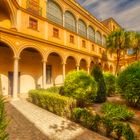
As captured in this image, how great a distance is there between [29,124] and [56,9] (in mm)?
16722

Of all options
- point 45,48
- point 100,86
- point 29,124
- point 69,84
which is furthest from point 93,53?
point 29,124

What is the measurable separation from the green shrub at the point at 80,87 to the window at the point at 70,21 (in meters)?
12.5

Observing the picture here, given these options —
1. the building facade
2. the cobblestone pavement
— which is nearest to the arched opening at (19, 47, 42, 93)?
the building facade

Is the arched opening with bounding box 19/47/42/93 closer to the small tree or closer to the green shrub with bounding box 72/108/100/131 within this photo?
the green shrub with bounding box 72/108/100/131

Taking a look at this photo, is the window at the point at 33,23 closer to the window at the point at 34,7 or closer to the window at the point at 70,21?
the window at the point at 34,7

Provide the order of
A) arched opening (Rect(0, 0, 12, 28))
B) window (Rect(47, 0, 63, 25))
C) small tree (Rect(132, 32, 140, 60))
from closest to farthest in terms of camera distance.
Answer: arched opening (Rect(0, 0, 12, 28)) → window (Rect(47, 0, 63, 25)) → small tree (Rect(132, 32, 140, 60))

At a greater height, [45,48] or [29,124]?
[45,48]

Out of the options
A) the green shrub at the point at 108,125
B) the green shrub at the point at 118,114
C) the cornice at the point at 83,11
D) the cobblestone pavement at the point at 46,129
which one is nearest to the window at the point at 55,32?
the cornice at the point at 83,11

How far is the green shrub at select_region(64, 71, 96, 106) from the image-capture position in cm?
1061

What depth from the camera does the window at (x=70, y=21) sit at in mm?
21750

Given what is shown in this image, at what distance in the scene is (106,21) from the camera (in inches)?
1479

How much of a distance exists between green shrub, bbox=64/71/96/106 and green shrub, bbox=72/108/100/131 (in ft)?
8.95

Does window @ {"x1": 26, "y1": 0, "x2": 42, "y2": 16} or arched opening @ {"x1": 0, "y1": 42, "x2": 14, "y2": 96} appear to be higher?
window @ {"x1": 26, "y1": 0, "x2": 42, "y2": 16}

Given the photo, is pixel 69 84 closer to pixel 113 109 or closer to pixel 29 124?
pixel 113 109
